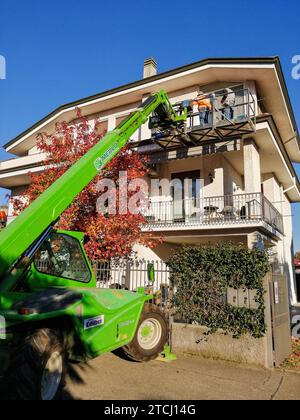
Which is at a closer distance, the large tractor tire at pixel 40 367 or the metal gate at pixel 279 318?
the large tractor tire at pixel 40 367

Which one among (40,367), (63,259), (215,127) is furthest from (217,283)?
(215,127)

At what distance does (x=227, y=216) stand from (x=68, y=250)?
9.13 meters

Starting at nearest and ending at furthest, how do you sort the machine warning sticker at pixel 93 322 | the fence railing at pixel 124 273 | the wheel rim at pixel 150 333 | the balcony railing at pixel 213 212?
1. the machine warning sticker at pixel 93 322
2. the wheel rim at pixel 150 333
3. the fence railing at pixel 124 273
4. the balcony railing at pixel 213 212

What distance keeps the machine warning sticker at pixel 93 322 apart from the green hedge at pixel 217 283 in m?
2.92

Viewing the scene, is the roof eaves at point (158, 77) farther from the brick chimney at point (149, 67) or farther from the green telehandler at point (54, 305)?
the green telehandler at point (54, 305)

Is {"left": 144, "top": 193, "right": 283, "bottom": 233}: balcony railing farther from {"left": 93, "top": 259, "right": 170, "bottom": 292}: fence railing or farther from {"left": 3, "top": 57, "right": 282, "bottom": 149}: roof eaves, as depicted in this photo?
{"left": 3, "top": 57, "right": 282, "bottom": 149}: roof eaves

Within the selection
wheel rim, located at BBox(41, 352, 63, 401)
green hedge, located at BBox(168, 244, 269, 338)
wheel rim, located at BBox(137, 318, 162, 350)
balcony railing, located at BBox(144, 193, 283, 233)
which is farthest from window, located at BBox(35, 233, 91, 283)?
balcony railing, located at BBox(144, 193, 283, 233)

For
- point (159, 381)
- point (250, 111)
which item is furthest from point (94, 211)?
point (250, 111)

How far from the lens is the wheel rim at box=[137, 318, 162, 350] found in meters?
6.20

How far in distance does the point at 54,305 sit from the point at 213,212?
35.2 feet

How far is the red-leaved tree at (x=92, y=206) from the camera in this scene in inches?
360

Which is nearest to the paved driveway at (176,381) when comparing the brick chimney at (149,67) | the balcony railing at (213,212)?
the balcony railing at (213,212)

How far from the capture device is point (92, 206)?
9906mm

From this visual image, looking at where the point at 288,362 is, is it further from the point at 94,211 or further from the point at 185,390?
the point at 94,211
